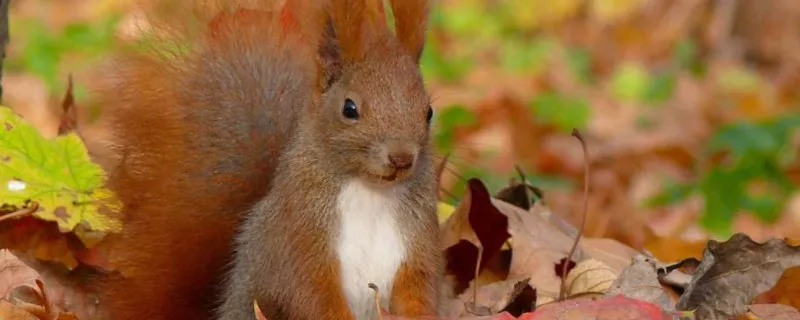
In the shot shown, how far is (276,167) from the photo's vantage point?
2475 mm

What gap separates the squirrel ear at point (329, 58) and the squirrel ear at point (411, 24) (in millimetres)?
110

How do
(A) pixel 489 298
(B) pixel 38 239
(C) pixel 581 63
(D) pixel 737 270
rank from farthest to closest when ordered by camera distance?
(C) pixel 581 63 < (B) pixel 38 239 < (A) pixel 489 298 < (D) pixel 737 270

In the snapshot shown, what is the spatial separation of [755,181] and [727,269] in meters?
3.18

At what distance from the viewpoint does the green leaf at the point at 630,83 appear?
7.96m

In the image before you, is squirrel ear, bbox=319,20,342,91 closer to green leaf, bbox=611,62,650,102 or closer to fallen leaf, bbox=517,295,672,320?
fallen leaf, bbox=517,295,672,320

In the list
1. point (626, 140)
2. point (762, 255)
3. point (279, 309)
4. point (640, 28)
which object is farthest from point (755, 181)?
point (640, 28)

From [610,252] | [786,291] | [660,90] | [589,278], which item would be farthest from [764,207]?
[660,90]

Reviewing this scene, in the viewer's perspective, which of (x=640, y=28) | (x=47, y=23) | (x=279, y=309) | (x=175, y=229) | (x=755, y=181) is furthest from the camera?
(x=640, y=28)

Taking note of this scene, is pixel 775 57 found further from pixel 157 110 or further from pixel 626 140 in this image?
pixel 157 110

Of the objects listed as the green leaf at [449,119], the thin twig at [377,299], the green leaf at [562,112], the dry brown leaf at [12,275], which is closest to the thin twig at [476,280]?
the thin twig at [377,299]

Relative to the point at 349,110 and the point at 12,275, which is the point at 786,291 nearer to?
the point at 349,110

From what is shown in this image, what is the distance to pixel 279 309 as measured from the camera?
2322 mm

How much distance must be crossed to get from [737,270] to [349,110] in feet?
2.48

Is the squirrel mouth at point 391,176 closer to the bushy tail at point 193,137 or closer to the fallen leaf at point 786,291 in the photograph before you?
the bushy tail at point 193,137
